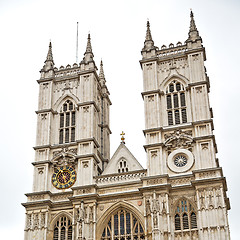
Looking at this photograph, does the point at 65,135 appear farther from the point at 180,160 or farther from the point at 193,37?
the point at 193,37

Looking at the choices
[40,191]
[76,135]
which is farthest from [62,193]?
[76,135]

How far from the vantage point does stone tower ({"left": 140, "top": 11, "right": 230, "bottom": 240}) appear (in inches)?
1331

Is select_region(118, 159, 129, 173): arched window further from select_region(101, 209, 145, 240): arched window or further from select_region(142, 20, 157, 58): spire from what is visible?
select_region(142, 20, 157, 58): spire

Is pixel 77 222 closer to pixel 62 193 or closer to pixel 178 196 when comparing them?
pixel 62 193

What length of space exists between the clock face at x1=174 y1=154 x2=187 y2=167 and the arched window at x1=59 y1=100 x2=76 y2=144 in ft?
28.6

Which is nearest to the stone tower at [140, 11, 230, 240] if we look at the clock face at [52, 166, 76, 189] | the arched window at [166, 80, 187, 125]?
the arched window at [166, 80, 187, 125]

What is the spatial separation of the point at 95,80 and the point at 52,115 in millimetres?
4768

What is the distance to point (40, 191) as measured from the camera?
124 ft

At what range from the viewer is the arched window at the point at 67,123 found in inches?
1586

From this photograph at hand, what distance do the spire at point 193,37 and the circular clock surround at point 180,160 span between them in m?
9.56

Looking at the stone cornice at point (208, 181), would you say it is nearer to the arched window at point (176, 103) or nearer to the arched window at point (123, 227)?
the arched window at point (123, 227)

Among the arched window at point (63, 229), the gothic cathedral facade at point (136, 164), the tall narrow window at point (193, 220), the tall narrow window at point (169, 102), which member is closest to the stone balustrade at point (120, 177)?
the gothic cathedral facade at point (136, 164)

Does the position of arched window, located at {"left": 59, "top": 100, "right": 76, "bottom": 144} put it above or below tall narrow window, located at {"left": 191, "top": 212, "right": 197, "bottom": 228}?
above

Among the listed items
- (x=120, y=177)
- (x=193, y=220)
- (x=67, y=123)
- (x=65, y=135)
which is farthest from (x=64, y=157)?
(x=193, y=220)
